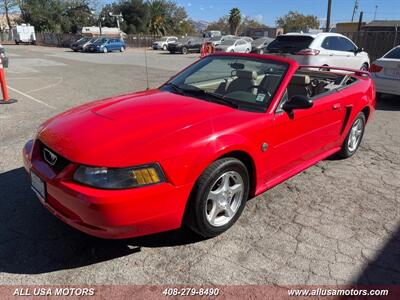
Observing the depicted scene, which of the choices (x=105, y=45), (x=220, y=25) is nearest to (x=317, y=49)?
(x=105, y=45)

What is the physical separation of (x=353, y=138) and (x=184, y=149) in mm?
3361

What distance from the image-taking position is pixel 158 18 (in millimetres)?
69438

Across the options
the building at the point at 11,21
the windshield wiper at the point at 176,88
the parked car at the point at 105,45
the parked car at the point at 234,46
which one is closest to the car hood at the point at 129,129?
the windshield wiper at the point at 176,88

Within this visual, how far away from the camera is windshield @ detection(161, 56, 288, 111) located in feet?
11.6

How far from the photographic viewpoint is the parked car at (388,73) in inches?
330

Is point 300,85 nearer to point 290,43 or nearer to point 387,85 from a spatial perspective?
point 387,85

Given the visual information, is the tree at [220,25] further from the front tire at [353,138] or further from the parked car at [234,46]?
the front tire at [353,138]

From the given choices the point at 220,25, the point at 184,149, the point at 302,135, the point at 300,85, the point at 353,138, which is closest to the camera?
the point at 184,149

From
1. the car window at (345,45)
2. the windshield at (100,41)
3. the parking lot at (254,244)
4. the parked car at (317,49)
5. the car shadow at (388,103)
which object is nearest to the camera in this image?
the parking lot at (254,244)

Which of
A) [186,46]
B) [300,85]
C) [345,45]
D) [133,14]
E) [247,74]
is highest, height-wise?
[133,14]

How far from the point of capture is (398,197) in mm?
4020

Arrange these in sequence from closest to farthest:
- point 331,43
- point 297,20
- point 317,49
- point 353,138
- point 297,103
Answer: point 297,103, point 353,138, point 317,49, point 331,43, point 297,20

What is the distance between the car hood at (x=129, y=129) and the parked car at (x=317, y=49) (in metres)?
7.54

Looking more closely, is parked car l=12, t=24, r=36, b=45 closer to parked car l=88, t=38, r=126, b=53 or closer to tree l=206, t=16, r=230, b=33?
parked car l=88, t=38, r=126, b=53
